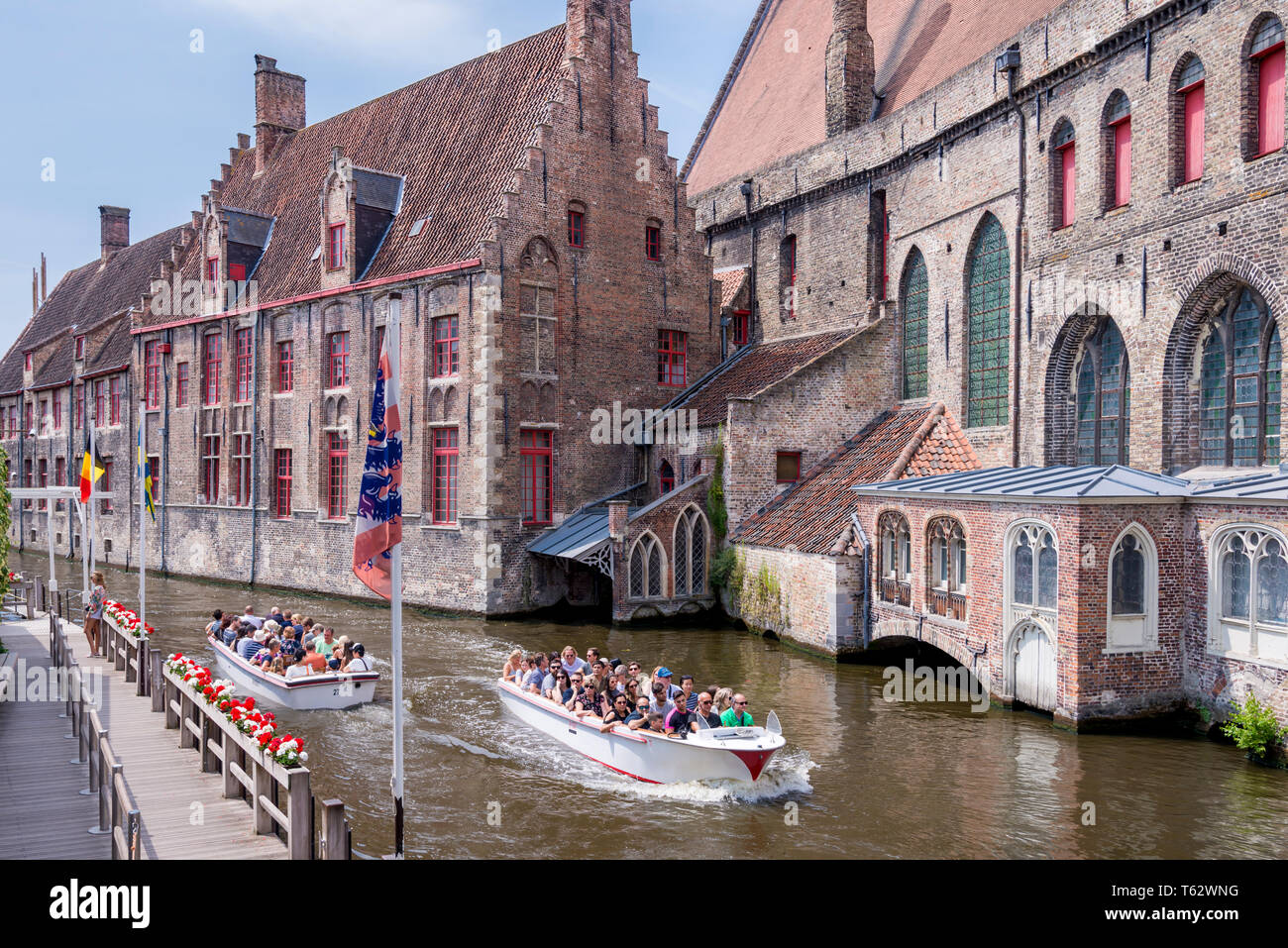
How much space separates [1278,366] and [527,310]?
50.3 feet

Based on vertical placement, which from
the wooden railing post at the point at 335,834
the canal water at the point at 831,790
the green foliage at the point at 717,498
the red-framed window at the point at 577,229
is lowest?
the canal water at the point at 831,790

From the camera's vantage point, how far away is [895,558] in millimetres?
17703

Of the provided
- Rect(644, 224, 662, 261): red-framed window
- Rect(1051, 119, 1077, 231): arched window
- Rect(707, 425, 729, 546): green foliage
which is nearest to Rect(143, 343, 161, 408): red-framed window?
Rect(644, 224, 662, 261): red-framed window

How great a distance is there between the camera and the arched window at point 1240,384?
1437 centimetres

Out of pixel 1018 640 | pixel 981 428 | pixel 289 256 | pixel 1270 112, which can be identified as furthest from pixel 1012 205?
pixel 289 256

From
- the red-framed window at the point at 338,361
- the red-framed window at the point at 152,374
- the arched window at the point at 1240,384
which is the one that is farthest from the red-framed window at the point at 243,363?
the arched window at the point at 1240,384

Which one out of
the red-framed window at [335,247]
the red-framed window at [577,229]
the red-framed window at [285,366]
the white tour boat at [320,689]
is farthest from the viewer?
the red-framed window at [285,366]

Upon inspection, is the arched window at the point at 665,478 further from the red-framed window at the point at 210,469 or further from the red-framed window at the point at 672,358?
the red-framed window at the point at 210,469

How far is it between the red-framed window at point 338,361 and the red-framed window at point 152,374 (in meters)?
10.3

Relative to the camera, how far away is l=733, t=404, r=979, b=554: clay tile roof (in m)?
20.0

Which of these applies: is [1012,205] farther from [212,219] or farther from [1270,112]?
[212,219]

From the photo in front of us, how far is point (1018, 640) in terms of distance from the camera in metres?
14.5

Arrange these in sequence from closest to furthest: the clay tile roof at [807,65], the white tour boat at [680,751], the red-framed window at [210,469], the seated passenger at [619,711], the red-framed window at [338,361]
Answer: the white tour boat at [680,751]
the seated passenger at [619,711]
the clay tile roof at [807,65]
the red-framed window at [338,361]
the red-framed window at [210,469]

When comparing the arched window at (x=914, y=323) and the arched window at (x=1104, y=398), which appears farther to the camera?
the arched window at (x=914, y=323)
